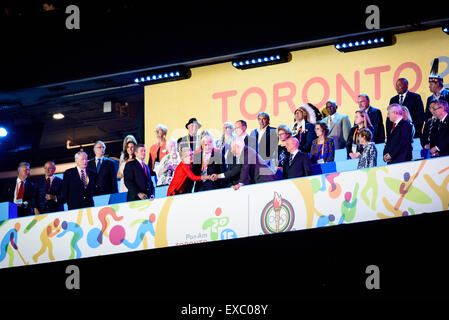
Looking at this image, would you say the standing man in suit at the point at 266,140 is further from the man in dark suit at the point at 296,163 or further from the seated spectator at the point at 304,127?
the man in dark suit at the point at 296,163

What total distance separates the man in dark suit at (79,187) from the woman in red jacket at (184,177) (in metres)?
1.20

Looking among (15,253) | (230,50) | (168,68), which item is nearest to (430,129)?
(230,50)

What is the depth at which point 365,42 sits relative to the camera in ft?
35.4

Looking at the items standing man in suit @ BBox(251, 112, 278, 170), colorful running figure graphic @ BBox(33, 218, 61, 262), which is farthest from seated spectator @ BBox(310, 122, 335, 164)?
colorful running figure graphic @ BBox(33, 218, 61, 262)

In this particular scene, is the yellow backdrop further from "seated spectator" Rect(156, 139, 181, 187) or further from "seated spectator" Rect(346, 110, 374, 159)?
"seated spectator" Rect(156, 139, 181, 187)

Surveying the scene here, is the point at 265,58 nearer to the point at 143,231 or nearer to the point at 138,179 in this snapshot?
the point at 138,179

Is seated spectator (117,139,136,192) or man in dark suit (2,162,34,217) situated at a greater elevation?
seated spectator (117,139,136,192)

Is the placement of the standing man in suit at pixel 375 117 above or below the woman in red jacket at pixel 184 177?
above

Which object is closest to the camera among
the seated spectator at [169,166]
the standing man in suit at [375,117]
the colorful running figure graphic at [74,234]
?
the standing man in suit at [375,117]

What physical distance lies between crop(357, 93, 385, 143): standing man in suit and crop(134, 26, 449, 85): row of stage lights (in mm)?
805

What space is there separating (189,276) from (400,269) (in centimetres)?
275

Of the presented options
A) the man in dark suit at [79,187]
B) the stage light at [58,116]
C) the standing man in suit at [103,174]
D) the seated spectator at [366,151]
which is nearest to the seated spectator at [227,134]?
the standing man in suit at [103,174]

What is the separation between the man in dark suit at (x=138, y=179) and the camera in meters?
10.3

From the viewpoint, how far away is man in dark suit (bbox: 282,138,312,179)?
9.58m
